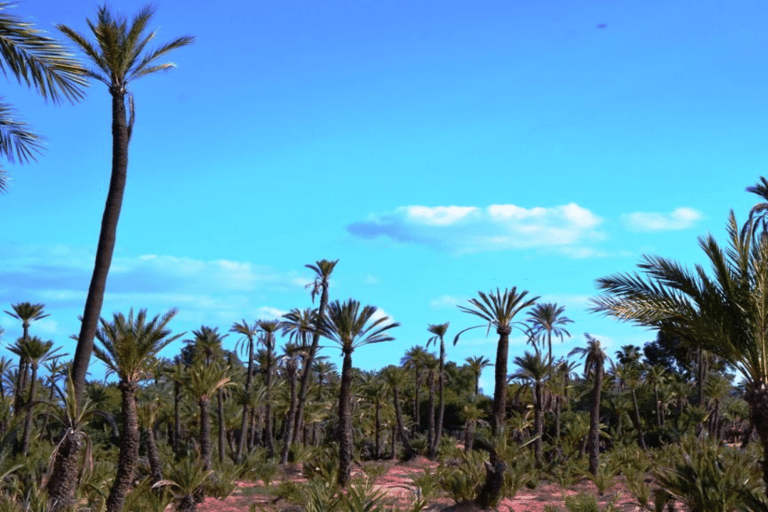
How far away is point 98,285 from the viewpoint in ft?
52.5

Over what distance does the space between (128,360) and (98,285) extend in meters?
4.19

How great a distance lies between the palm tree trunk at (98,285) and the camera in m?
15.7

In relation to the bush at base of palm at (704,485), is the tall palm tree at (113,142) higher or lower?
higher

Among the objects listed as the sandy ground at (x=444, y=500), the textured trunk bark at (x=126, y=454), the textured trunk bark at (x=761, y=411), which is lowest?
the sandy ground at (x=444, y=500)

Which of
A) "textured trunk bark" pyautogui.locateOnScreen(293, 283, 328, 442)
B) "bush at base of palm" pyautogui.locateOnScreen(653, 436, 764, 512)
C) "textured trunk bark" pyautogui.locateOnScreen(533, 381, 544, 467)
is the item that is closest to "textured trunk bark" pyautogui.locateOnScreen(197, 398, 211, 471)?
"textured trunk bark" pyautogui.locateOnScreen(293, 283, 328, 442)

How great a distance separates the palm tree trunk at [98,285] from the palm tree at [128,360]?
2.27 m

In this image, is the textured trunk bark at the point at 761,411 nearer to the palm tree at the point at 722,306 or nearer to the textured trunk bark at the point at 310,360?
the palm tree at the point at 722,306

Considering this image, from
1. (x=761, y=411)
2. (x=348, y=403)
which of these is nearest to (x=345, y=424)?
(x=348, y=403)

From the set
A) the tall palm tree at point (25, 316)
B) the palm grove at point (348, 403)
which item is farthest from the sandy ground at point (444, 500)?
the tall palm tree at point (25, 316)

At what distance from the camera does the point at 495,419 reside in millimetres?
29219

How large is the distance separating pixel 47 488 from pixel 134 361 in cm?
367

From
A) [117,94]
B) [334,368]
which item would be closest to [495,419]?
[117,94]

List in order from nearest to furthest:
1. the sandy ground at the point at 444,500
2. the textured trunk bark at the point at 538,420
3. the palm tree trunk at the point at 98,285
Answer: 1. the palm tree trunk at the point at 98,285
2. the sandy ground at the point at 444,500
3. the textured trunk bark at the point at 538,420

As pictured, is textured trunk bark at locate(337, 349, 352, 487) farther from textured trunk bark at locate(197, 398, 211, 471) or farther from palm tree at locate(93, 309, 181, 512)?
palm tree at locate(93, 309, 181, 512)
